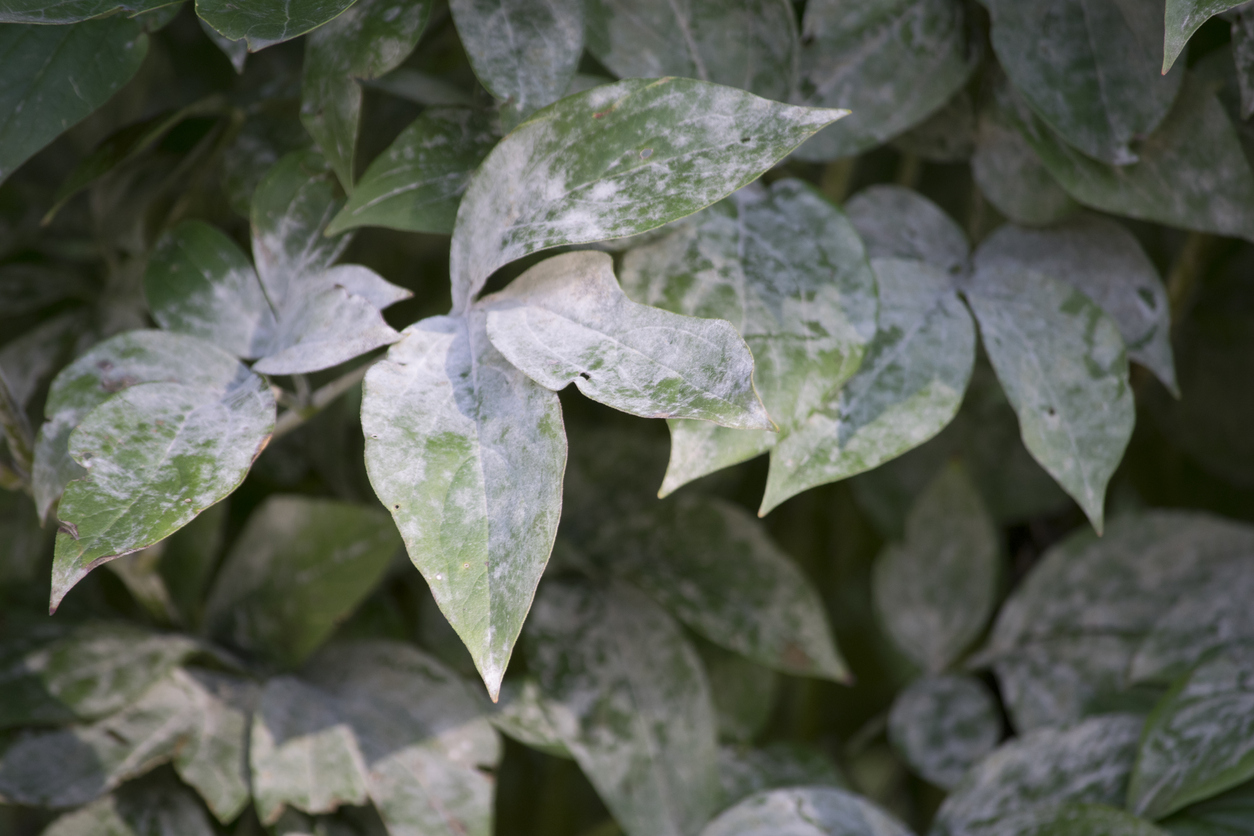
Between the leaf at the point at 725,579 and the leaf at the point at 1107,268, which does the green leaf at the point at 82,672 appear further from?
the leaf at the point at 1107,268

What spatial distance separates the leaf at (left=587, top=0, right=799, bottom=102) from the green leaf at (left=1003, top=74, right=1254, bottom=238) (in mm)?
147

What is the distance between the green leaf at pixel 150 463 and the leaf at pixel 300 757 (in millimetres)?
211

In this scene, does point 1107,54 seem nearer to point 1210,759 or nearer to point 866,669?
point 1210,759

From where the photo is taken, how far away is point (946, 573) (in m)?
0.70

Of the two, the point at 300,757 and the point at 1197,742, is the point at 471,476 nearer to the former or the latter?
the point at 300,757

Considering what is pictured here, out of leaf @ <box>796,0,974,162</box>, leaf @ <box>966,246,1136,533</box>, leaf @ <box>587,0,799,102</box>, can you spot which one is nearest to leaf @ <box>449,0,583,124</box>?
leaf @ <box>587,0,799,102</box>

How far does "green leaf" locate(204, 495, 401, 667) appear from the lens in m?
0.56

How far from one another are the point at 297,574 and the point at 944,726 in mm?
459

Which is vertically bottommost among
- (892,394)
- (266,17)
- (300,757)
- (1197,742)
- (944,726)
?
(944,726)

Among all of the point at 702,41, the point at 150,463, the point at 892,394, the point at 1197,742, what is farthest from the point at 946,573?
the point at 150,463

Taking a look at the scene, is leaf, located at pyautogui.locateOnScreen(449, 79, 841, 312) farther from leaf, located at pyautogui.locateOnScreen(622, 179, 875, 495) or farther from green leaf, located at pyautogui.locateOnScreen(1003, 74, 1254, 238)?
green leaf, located at pyautogui.locateOnScreen(1003, 74, 1254, 238)

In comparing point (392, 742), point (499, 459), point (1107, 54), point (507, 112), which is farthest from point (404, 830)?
point (1107, 54)

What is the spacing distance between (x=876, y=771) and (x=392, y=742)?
454 mm

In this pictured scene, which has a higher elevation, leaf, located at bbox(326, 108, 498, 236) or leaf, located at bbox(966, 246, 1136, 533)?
leaf, located at bbox(326, 108, 498, 236)
